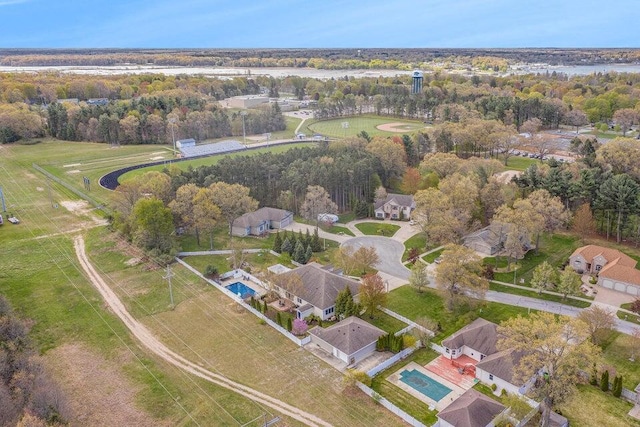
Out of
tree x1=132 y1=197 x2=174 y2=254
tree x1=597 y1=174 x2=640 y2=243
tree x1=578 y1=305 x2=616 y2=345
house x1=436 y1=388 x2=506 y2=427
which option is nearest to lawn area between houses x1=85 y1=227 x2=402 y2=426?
house x1=436 y1=388 x2=506 y2=427

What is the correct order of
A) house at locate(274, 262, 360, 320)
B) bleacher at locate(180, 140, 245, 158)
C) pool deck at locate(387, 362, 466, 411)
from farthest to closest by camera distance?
bleacher at locate(180, 140, 245, 158), house at locate(274, 262, 360, 320), pool deck at locate(387, 362, 466, 411)

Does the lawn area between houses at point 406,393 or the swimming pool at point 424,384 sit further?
the swimming pool at point 424,384

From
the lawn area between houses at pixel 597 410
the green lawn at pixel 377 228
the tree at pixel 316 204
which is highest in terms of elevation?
the tree at pixel 316 204

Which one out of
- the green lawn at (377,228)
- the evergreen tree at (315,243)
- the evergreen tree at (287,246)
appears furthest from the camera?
the green lawn at (377,228)

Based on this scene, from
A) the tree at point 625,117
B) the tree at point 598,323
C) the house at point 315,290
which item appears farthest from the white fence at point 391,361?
the tree at point 625,117

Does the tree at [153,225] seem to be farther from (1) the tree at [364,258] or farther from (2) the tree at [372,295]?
(2) the tree at [372,295]

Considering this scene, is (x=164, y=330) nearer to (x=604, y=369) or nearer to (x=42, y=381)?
(x=42, y=381)

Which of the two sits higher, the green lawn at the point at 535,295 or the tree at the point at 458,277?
the tree at the point at 458,277

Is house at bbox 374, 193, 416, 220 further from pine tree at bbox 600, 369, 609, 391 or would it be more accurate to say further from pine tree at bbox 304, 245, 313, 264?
pine tree at bbox 600, 369, 609, 391
